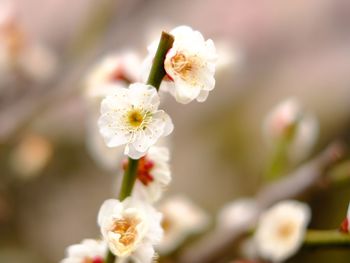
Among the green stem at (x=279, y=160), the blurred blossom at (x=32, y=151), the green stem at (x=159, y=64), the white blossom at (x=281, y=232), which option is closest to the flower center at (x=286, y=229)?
the white blossom at (x=281, y=232)

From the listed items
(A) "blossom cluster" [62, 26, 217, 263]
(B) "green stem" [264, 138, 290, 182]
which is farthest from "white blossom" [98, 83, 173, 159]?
(B) "green stem" [264, 138, 290, 182]

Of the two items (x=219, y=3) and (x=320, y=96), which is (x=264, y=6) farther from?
(x=320, y=96)

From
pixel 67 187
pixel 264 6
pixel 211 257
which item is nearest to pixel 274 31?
pixel 264 6

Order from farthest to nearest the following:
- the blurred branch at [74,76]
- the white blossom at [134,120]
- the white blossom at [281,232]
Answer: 1. the blurred branch at [74,76]
2. the white blossom at [281,232]
3. the white blossom at [134,120]

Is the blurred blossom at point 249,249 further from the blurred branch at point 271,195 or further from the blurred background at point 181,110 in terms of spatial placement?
the blurred background at point 181,110

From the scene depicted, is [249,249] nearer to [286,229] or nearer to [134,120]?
[286,229]

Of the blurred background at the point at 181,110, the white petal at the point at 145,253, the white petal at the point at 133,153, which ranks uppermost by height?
the blurred background at the point at 181,110
